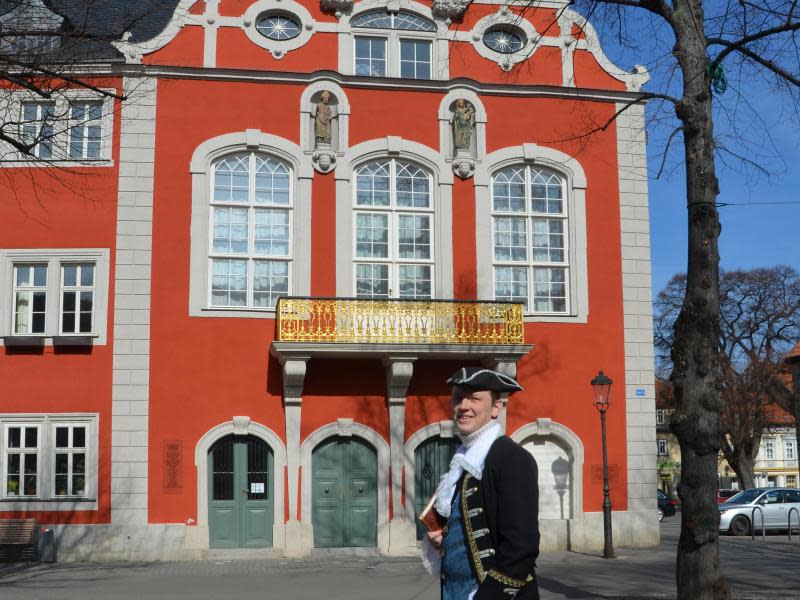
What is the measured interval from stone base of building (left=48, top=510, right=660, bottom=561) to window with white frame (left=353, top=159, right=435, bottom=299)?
476cm

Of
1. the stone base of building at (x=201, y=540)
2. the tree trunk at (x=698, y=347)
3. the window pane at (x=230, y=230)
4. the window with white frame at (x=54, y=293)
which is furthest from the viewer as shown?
the window pane at (x=230, y=230)

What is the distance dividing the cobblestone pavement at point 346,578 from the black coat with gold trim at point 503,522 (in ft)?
27.7

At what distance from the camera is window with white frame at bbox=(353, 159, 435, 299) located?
2033 cm

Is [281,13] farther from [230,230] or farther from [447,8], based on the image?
[230,230]

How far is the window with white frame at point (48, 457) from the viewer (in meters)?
18.8

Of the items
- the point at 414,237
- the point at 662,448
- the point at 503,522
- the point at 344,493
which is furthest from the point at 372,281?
the point at 662,448

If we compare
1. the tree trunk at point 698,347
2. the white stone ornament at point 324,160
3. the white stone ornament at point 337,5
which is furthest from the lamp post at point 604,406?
the white stone ornament at point 337,5

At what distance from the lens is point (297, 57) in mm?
20625

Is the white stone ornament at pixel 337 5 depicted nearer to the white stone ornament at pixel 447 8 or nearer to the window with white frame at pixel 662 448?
the white stone ornament at pixel 447 8

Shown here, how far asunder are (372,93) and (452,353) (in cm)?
570

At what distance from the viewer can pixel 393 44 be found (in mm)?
21062

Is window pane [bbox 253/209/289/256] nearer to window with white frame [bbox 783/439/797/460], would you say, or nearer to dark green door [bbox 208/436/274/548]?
dark green door [bbox 208/436/274/548]

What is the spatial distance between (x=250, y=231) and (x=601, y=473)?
8.63 meters

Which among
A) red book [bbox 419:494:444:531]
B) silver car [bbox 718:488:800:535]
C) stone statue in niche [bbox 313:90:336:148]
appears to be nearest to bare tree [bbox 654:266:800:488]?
silver car [bbox 718:488:800:535]
